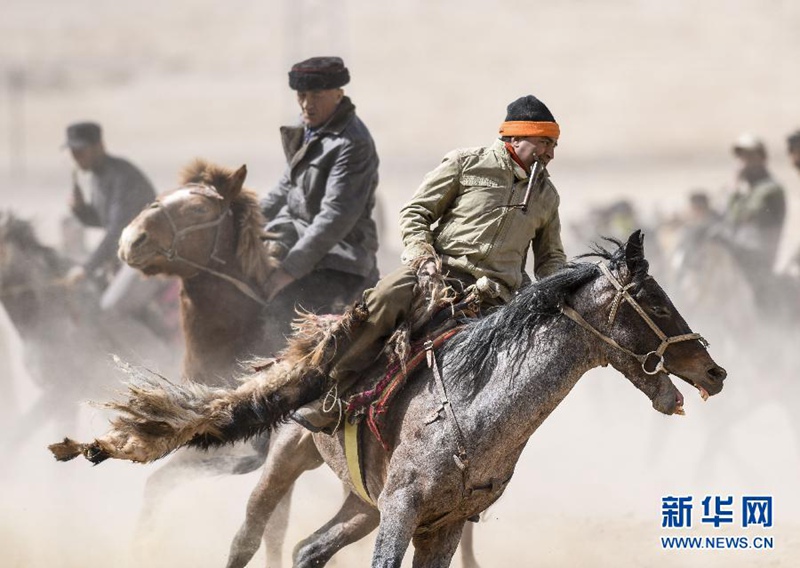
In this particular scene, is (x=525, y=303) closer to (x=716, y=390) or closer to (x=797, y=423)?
(x=716, y=390)

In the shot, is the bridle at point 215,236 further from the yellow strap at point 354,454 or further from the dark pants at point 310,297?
the yellow strap at point 354,454

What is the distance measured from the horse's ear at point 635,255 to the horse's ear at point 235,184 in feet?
9.81

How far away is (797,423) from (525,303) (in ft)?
29.2

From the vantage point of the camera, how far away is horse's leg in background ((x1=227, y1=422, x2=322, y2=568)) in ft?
21.2

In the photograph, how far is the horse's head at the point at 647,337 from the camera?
A: 17.3 ft

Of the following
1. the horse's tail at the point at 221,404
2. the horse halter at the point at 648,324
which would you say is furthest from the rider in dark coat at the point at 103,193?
the horse halter at the point at 648,324

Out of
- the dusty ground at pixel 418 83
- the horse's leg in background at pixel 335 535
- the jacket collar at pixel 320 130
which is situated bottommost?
the horse's leg in background at pixel 335 535

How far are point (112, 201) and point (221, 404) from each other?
6357 mm

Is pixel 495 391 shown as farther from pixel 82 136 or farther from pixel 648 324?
pixel 82 136

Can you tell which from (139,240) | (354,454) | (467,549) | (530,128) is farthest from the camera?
(467,549)

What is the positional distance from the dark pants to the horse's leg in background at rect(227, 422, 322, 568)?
3.76 feet

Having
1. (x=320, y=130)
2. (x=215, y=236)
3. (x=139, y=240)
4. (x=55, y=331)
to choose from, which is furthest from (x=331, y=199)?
(x=55, y=331)

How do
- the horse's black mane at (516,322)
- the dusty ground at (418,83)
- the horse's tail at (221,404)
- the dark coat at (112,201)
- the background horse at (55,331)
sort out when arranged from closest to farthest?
1. the horse's black mane at (516,322)
2. the horse's tail at (221,404)
3. the background horse at (55,331)
4. the dark coat at (112,201)
5. the dusty ground at (418,83)

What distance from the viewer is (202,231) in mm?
7711
